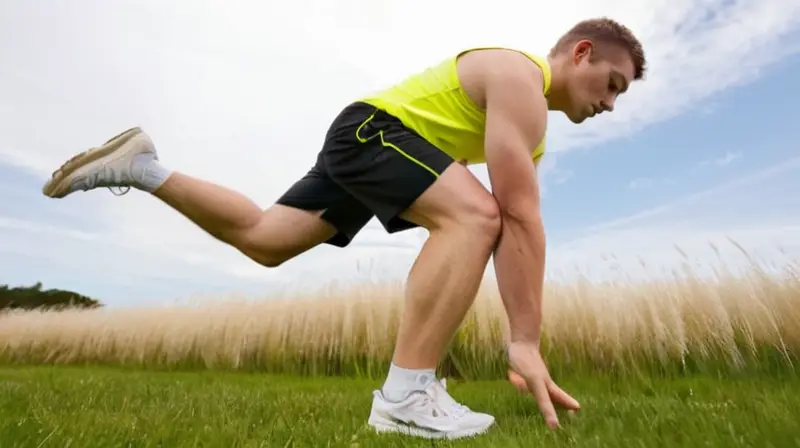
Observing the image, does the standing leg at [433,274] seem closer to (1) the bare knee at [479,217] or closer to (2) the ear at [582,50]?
(1) the bare knee at [479,217]

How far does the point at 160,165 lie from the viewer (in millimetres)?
3096

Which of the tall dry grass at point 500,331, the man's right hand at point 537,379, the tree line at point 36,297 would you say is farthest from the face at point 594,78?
the tree line at point 36,297

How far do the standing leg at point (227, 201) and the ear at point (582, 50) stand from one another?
42.9 inches

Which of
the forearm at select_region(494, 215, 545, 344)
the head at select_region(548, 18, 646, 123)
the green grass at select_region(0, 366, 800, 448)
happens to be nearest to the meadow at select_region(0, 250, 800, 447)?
the green grass at select_region(0, 366, 800, 448)

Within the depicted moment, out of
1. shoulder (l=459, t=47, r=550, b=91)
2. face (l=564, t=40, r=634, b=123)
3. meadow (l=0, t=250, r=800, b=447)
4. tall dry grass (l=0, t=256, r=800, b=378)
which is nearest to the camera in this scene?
meadow (l=0, t=250, r=800, b=447)

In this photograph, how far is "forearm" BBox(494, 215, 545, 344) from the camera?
94.4 inches

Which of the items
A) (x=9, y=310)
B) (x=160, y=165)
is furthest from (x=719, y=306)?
(x=9, y=310)

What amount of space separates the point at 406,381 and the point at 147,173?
1522mm

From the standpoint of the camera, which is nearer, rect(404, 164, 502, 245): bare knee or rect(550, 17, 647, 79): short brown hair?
rect(404, 164, 502, 245): bare knee

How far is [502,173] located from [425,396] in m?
0.80

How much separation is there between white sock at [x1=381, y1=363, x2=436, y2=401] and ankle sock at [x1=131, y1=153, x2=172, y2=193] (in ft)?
4.62

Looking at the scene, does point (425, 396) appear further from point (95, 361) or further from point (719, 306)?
point (95, 361)

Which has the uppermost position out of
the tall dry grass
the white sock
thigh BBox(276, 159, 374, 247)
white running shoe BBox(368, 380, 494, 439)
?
thigh BBox(276, 159, 374, 247)

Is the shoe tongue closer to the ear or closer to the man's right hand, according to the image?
the man's right hand
